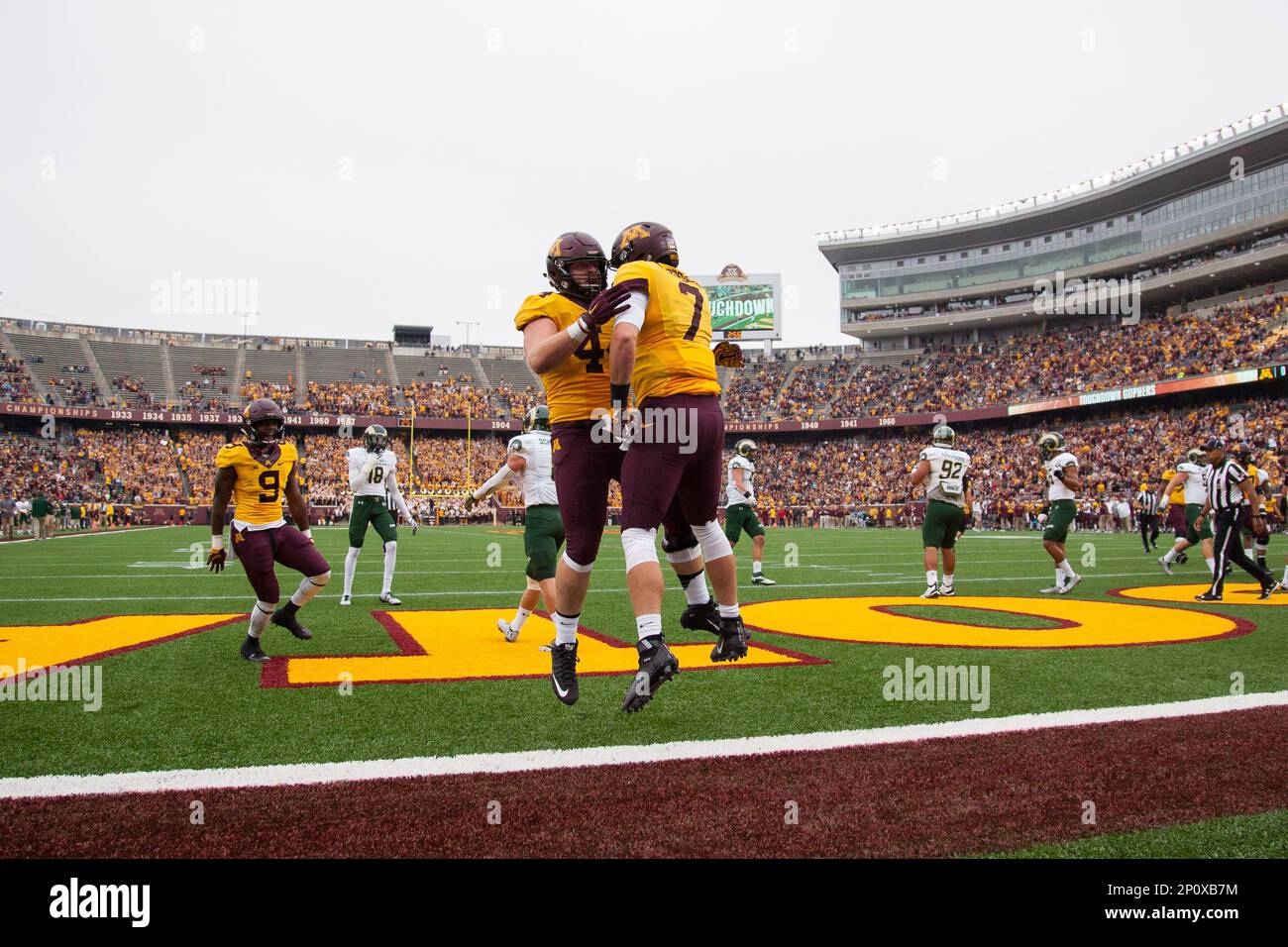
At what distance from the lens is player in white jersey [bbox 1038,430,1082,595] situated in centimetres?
1151

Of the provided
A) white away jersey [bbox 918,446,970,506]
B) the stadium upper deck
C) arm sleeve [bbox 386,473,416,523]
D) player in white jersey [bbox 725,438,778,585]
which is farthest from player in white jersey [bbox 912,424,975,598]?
the stadium upper deck

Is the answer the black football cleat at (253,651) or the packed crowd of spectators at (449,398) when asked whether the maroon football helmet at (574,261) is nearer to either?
the black football cleat at (253,651)

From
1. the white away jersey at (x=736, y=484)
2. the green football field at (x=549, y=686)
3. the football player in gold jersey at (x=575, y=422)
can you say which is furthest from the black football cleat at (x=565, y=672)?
the white away jersey at (x=736, y=484)

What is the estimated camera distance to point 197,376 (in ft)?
196

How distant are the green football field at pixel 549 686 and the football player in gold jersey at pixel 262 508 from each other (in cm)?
63

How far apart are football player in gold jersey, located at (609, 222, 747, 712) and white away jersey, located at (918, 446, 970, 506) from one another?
24.7ft

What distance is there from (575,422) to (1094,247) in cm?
6124

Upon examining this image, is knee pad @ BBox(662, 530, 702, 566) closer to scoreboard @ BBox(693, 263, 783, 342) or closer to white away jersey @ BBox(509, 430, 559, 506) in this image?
white away jersey @ BBox(509, 430, 559, 506)

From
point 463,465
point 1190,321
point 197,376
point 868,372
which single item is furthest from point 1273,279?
point 197,376

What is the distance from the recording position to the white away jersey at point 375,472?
1068cm

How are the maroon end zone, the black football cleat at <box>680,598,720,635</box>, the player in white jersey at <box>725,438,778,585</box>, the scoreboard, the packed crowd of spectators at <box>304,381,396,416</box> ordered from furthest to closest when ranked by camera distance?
the packed crowd of spectators at <box>304,381,396,416</box> → the scoreboard → the player in white jersey at <box>725,438,778,585</box> → the black football cleat at <box>680,598,720,635</box> → the maroon end zone

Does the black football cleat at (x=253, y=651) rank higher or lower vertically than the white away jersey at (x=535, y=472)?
lower
